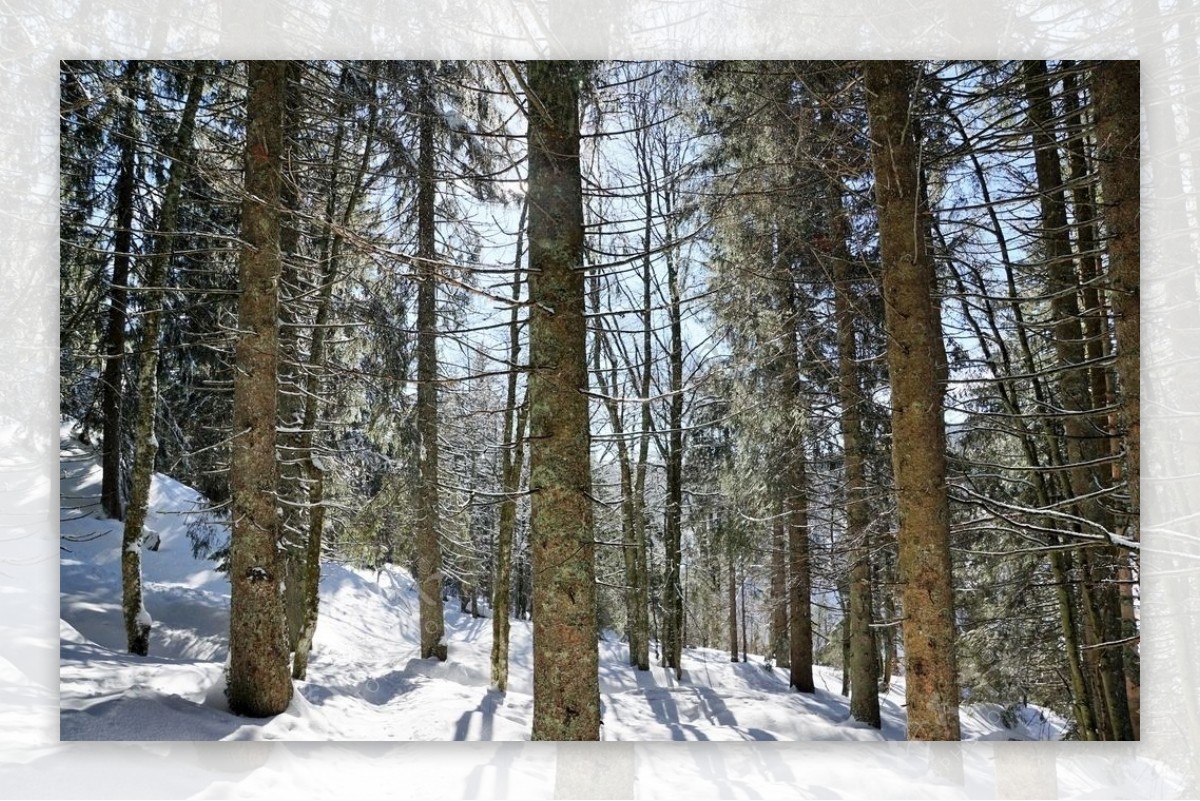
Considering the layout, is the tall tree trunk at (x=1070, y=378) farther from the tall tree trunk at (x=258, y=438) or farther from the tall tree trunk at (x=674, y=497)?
the tall tree trunk at (x=258, y=438)

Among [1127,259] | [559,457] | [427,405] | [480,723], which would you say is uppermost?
[1127,259]

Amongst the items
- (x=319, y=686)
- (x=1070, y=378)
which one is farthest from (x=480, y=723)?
(x=1070, y=378)

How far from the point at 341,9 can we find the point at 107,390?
1.71 m

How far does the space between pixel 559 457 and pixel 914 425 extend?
107cm

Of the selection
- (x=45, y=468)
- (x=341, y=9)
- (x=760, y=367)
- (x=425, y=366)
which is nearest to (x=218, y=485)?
(x=45, y=468)

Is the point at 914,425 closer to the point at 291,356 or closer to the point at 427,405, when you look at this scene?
the point at 427,405

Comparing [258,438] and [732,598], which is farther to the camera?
[732,598]

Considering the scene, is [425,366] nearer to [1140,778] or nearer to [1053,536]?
[1053,536]

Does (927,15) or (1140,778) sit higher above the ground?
(927,15)

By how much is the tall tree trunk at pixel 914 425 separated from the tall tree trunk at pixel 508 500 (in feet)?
3.85

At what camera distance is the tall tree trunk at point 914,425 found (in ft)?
6.38

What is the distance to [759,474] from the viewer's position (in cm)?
292

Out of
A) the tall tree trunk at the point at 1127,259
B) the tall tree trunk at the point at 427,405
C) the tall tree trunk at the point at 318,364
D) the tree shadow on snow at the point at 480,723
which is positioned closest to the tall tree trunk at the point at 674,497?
the tree shadow on snow at the point at 480,723

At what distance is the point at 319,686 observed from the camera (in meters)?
2.44
